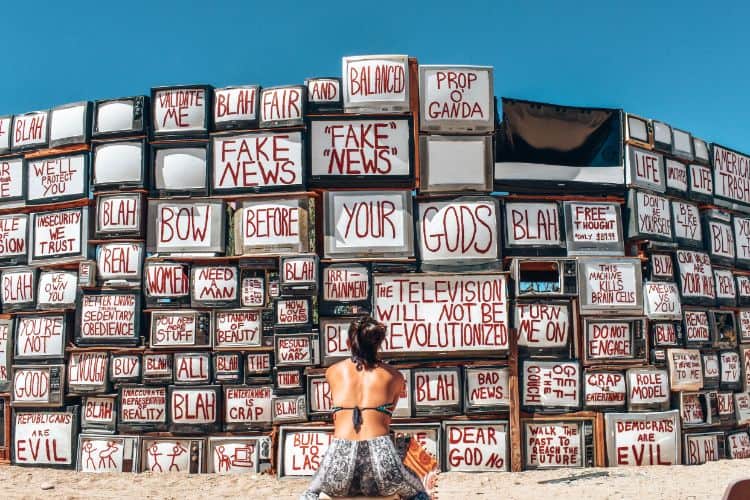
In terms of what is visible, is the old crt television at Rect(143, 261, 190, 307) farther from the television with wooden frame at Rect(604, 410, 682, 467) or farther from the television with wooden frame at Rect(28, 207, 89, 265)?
the television with wooden frame at Rect(604, 410, 682, 467)

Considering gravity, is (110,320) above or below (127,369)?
above

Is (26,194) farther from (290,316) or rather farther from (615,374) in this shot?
(615,374)

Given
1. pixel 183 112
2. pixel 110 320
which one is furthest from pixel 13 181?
pixel 183 112

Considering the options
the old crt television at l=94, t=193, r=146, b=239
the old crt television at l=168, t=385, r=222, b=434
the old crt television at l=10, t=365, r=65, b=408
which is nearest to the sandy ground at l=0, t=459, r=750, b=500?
the old crt television at l=168, t=385, r=222, b=434

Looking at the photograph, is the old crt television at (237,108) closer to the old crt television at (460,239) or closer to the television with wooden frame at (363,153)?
the television with wooden frame at (363,153)

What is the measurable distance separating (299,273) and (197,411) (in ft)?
6.53

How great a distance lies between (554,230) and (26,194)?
6.56 m

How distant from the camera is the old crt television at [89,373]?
8961mm

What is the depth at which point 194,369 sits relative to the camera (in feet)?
29.0

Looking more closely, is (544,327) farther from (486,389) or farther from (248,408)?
(248,408)

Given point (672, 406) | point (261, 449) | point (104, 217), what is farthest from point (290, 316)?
point (672, 406)

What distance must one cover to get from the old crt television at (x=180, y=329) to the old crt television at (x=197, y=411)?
1.77ft

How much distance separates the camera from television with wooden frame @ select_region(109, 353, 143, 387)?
893cm

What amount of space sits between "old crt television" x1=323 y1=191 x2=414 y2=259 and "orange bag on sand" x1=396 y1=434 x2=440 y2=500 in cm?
414
